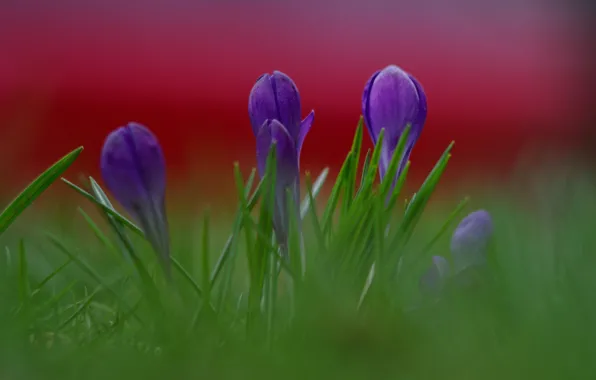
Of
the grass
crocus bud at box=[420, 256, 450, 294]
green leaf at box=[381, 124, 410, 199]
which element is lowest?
crocus bud at box=[420, 256, 450, 294]

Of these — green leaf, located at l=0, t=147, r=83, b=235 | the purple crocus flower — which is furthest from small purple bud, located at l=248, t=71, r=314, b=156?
green leaf, located at l=0, t=147, r=83, b=235

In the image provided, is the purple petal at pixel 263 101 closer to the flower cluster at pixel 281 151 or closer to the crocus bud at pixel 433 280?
the flower cluster at pixel 281 151

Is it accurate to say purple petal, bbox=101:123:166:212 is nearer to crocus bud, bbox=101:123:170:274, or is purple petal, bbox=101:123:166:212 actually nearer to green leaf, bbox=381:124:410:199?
crocus bud, bbox=101:123:170:274

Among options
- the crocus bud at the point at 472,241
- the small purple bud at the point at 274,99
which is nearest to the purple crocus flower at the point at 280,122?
the small purple bud at the point at 274,99

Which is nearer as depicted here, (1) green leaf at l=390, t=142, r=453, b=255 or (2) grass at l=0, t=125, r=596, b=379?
(2) grass at l=0, t=125, r=596, b=379

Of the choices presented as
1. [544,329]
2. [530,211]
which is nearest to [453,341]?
[544,329]

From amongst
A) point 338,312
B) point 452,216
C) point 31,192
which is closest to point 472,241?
point 452,216

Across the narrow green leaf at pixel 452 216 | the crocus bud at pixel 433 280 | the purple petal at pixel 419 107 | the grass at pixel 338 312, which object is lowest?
the crocus bud at pixel 433 280

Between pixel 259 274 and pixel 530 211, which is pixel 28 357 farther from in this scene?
pixel 530 211
